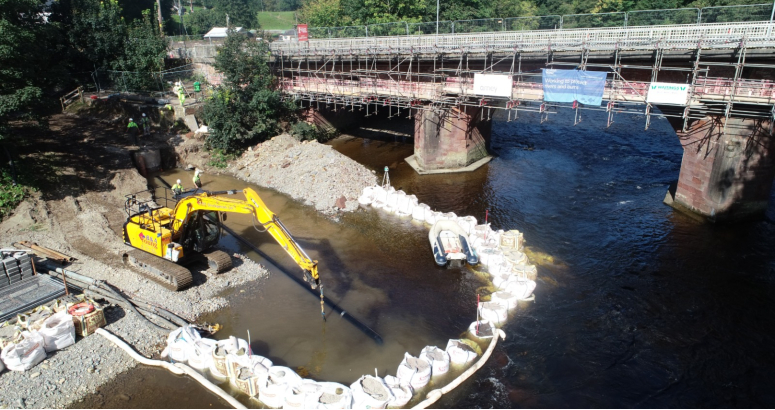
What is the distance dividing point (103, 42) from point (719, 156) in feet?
146

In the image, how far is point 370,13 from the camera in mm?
56031

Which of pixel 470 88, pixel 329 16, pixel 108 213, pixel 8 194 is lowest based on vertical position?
pixel 108 213

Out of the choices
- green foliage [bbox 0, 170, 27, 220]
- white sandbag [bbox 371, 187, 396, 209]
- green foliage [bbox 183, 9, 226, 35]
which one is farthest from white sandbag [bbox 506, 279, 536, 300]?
green foliage [bbox 183, 9, 226, 35]

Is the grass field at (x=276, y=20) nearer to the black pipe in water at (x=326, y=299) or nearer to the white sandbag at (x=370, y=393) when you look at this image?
the black pipe in water at (x=326, y=299)

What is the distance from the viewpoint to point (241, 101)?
3584 cm

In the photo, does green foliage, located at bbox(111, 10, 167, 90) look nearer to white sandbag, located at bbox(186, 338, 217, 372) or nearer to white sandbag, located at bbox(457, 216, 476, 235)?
white sandbag, located at bbox(457, 216, 476, 235)

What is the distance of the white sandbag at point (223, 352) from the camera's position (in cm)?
1483

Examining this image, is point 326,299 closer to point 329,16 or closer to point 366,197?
point 366,197

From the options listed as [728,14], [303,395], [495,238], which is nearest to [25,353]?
[303,395]

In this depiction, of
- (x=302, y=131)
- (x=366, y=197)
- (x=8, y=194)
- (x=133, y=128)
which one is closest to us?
(x=8, y=194)

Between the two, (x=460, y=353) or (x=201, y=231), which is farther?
(x=201, y=231)

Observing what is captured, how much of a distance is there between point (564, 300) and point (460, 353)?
599cm

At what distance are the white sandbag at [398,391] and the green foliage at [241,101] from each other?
25513 millimetres

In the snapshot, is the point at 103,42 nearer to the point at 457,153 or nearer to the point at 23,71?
the point at 23,71
